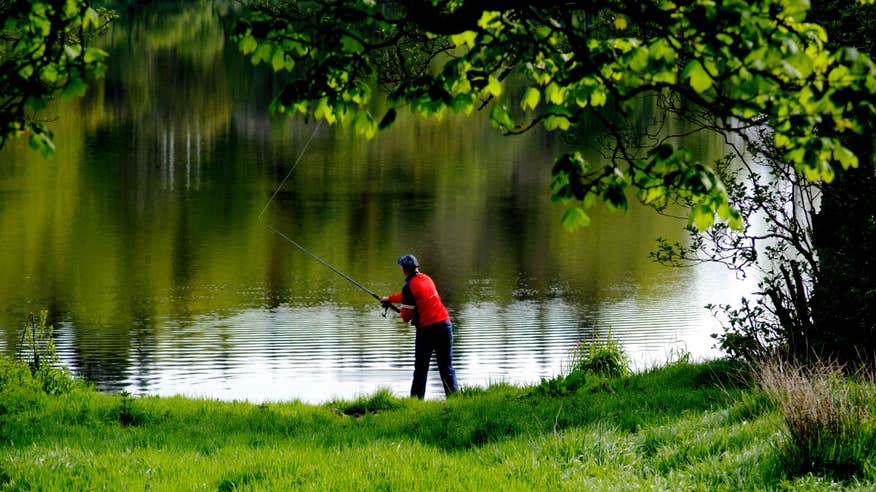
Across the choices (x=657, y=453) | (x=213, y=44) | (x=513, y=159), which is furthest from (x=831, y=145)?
(x=213, y=44)

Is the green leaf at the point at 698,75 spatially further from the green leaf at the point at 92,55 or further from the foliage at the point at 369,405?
the foliage at the point at 369,405

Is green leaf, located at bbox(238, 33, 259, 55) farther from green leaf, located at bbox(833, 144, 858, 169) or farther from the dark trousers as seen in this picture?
the dark trousers

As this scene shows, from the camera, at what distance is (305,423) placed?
398 inches

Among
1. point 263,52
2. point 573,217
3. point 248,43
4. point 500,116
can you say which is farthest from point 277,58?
point 573,217

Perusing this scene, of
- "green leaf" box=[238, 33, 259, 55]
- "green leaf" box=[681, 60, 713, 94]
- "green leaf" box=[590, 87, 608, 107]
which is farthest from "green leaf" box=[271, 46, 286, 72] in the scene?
"green leaf" box=[681, 60, 713, 94]

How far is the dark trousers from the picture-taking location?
44.2ft

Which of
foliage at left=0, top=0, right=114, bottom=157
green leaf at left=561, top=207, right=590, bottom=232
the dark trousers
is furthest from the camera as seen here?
the dark trousers

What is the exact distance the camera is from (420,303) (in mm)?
13461

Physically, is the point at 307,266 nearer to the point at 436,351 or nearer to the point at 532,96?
the point at 436,351

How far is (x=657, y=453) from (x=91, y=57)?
4.64 m

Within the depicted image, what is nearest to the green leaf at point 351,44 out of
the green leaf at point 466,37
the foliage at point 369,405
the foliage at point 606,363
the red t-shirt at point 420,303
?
the green leaf at point 466,37

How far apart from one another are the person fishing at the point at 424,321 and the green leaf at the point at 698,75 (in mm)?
8345

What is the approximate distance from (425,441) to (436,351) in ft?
15.4

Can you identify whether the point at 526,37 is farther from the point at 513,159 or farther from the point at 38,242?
the point at 513,159
